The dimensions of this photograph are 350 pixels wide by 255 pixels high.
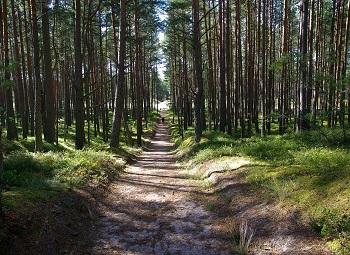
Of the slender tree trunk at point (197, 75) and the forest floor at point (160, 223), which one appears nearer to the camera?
the forest floor at point (160, 223)

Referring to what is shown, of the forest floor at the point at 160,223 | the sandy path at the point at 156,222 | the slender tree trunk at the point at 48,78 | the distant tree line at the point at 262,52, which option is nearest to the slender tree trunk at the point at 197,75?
the distant tree line at the point at 262,52

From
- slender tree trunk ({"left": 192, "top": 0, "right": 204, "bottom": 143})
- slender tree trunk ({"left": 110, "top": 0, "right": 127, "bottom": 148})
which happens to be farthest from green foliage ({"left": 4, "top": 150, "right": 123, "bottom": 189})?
slender tree trunk ({"left": 192, "top": 0, "right": 204, "bottom": 143})

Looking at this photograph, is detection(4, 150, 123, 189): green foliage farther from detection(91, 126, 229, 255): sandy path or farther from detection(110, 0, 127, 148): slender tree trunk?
detection(110, 0, 127, 148): slender tree trunk

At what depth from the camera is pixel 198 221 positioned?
5.88 meters

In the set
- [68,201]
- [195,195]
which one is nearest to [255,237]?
[195,195]

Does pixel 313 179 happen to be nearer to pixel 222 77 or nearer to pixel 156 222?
pixel 156 222

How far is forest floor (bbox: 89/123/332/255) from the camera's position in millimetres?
4520

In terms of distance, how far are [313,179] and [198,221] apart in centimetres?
247

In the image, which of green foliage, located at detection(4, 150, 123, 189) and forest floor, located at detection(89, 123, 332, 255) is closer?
forest floor, located at detection(89, 123, 332, 255)

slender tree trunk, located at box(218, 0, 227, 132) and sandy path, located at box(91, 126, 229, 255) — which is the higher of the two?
slender tree trunk, located at box(218, 0, 227, 132)

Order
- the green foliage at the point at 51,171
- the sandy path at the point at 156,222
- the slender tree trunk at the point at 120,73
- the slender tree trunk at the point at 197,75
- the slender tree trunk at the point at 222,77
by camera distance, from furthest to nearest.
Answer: the slender tree trunk at the point at 222,77
the slender tree trunk at the point at 197,75
the slender tree trunk at the point at 120,73
the green foliage at the point at 51,171
the sandy path at the point at 156,222

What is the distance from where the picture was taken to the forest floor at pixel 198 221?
14.8 feet

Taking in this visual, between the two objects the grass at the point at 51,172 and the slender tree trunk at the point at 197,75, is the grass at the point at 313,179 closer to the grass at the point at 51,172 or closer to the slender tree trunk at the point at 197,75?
the grass at the point at 51,172

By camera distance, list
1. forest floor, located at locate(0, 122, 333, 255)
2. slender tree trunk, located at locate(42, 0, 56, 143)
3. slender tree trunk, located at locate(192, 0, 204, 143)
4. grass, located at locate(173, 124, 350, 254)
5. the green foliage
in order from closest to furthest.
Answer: grass, located at locate(173, 124, 350, 254)
forest floor, located at locate(0, 122, 333, 255)
the green foliage
slender tree trunk, located at locate(42, 0, 56, 143)
slender tree trunk, located at locate(192, 0, 204, 143)
